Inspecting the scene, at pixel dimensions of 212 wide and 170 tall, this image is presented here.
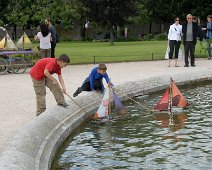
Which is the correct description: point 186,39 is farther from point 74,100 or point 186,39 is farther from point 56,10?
point 56,10

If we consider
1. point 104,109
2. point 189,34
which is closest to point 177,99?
point 104,109

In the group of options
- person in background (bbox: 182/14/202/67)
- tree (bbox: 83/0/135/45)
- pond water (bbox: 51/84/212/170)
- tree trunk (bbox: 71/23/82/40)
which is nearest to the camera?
pond water (bbox: 51/84/212/170)

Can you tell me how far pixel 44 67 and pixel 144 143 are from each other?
2.62 meters

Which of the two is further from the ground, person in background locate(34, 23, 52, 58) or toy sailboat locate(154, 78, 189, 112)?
person in background locate(34, 23, 52, 58)

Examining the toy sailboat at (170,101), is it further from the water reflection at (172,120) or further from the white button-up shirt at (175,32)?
the white button-up shirt at (175,32)

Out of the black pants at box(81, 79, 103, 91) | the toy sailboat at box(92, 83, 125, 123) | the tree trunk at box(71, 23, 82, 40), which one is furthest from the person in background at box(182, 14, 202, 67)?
the tree trunk at box(71, 23, 82, 40)

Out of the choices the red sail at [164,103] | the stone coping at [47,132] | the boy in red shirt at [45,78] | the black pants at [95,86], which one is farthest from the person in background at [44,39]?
the boy in red shirt at [45,78]

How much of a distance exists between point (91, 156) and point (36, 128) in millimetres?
980

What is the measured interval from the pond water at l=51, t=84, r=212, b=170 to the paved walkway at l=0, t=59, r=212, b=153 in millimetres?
1084

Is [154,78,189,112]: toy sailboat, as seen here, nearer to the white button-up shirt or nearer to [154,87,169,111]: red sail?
[154,87,169,111]: red sail

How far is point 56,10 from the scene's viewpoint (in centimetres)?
5609

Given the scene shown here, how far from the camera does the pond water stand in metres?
8.03

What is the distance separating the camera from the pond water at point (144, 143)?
26.3 ft

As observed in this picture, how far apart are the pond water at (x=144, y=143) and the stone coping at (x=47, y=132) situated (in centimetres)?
21
